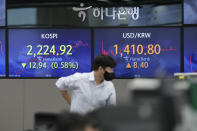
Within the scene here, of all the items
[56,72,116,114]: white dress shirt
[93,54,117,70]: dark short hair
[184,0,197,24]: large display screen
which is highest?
[184,0,197,24]: large display screen

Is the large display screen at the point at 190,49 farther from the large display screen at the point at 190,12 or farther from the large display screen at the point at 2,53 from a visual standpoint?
the large display screen at the point at 2,53

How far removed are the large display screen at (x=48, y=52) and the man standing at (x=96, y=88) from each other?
3593 mm

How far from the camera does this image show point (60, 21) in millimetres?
9125

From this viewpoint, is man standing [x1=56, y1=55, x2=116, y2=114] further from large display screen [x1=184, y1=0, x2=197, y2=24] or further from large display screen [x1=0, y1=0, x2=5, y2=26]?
large display screen [x1=0, y1=0, x2=5, y2=26]

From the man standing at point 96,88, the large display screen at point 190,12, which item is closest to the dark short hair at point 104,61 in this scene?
the man standing at point 96,88

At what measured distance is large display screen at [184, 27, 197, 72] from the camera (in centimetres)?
874

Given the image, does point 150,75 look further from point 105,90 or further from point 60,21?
point 105,90

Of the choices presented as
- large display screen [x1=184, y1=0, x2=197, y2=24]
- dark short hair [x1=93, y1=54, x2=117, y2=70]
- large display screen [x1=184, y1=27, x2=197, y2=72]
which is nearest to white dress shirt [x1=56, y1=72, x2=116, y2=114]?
dark short hair [x1=93, y1=54, x2=117, y2=70]

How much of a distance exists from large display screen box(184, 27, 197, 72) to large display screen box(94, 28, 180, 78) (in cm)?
14

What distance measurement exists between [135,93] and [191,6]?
771cm

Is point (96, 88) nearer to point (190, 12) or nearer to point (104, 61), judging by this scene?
point (104, 61)

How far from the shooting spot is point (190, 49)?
879 centimetres

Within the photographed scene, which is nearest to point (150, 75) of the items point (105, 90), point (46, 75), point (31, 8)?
point (46, 75)

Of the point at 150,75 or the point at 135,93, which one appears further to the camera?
the point at 150,75
